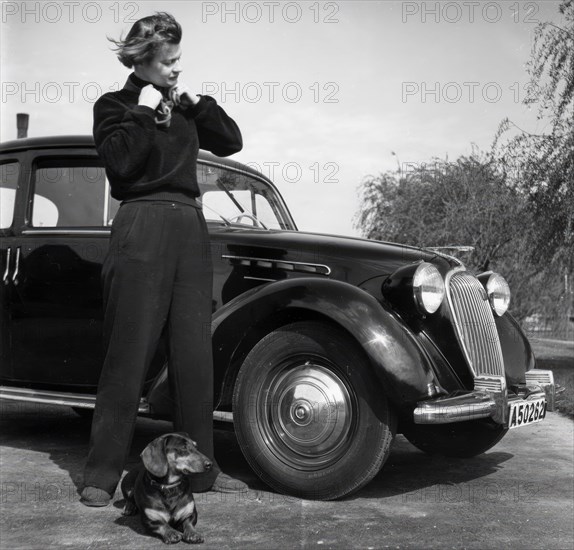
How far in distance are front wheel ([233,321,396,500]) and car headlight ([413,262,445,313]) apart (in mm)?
410

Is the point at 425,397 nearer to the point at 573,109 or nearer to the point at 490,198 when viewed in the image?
the point at 573,109

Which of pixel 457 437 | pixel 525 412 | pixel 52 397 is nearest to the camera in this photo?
pixel 525 412

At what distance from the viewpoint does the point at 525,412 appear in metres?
4.12

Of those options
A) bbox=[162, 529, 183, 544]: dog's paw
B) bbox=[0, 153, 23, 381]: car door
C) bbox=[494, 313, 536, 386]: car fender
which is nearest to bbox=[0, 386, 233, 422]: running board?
bbox=[0, 153, 23, 381]: car door

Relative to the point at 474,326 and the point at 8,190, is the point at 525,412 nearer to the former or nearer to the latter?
the point at 474,326

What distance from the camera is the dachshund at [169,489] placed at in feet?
10.2

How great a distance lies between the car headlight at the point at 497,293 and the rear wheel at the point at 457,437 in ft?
2.20

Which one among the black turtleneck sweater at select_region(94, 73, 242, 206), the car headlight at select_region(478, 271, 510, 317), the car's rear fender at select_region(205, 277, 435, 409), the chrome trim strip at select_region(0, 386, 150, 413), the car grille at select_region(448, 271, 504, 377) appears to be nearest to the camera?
the black turtleneck sweater at select_region(94, 73, 242, 206)

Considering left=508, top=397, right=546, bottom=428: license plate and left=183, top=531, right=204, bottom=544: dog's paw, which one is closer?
left=183, top=531, right=204, bottom=544: dog's paw

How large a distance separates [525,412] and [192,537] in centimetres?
188

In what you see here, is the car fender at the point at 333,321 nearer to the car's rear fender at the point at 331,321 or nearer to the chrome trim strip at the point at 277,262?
the car's rear fender at the point at 331,321

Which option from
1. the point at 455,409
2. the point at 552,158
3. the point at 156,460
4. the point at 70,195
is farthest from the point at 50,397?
the point at 552,158

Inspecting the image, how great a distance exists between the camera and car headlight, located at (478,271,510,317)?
4719 mm

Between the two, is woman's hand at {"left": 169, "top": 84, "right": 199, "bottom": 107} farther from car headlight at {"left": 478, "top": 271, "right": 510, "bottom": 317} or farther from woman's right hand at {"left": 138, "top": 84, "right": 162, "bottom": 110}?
car headlight at {"left": 478, "top": 271, "right": 510, "bottom": 317}
